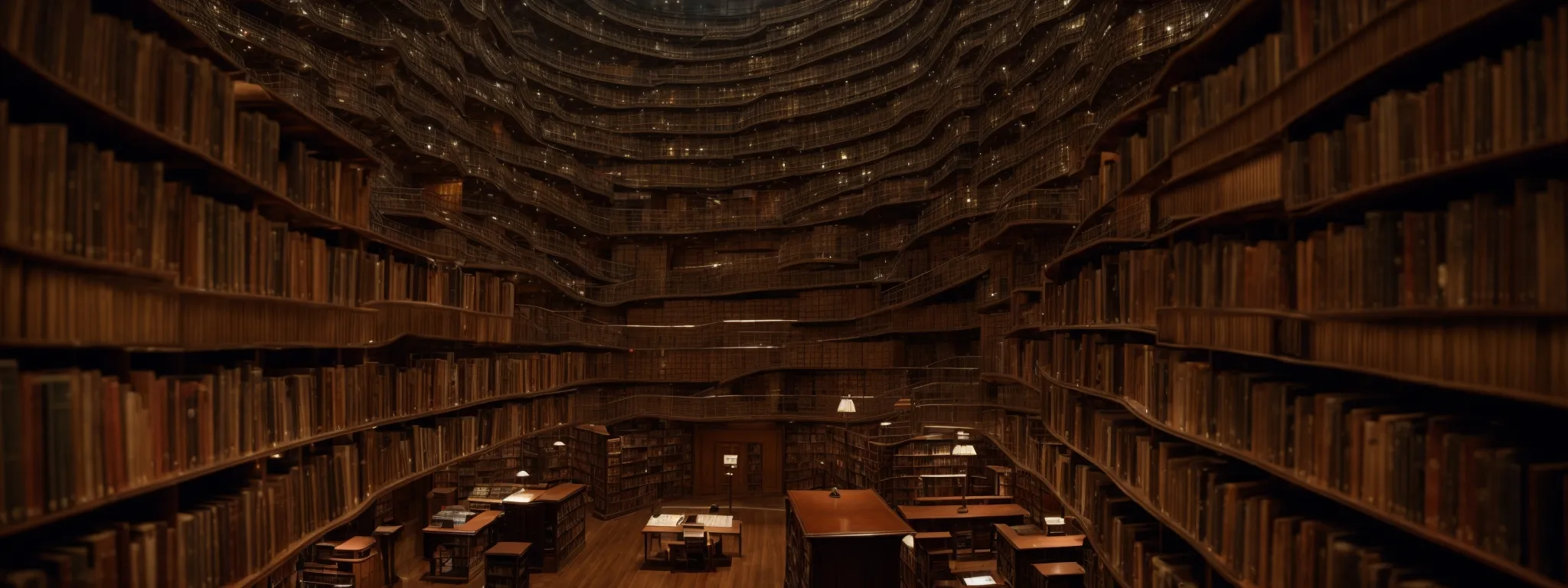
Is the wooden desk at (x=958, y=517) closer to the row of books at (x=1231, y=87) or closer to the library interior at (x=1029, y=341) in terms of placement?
the library interior at (x=1029, y=341)

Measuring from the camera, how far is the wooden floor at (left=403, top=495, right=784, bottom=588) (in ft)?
38.8

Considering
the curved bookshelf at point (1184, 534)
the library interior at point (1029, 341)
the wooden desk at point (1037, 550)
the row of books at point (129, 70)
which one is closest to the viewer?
the library interior at point (1029, 341)

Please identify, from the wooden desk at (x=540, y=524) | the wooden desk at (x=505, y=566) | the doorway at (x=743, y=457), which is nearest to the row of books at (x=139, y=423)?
the wooden desk at (x=505, y=566)

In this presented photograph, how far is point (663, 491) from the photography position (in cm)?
1952

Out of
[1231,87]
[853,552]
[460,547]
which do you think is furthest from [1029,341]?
[460,547]

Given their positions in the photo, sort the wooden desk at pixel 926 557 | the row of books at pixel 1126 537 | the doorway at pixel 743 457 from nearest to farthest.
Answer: the row of books at pixel 1126 537, the wooden desk at pixel 926 557, the doorway at pixel 743 457

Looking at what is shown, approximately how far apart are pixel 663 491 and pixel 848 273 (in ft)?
24.9

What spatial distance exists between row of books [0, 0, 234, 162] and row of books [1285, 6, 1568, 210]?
3.52 meters

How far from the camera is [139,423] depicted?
2637mm

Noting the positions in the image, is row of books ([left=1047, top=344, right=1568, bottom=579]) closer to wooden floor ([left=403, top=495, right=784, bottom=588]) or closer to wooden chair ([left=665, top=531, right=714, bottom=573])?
wooden floor ([left=403, top=495, right=784, bottom=588])

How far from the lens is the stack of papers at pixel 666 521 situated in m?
12.4

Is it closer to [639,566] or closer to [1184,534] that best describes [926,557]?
[639,566]

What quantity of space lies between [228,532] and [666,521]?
32.1ft

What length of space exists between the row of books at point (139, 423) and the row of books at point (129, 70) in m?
0.82
